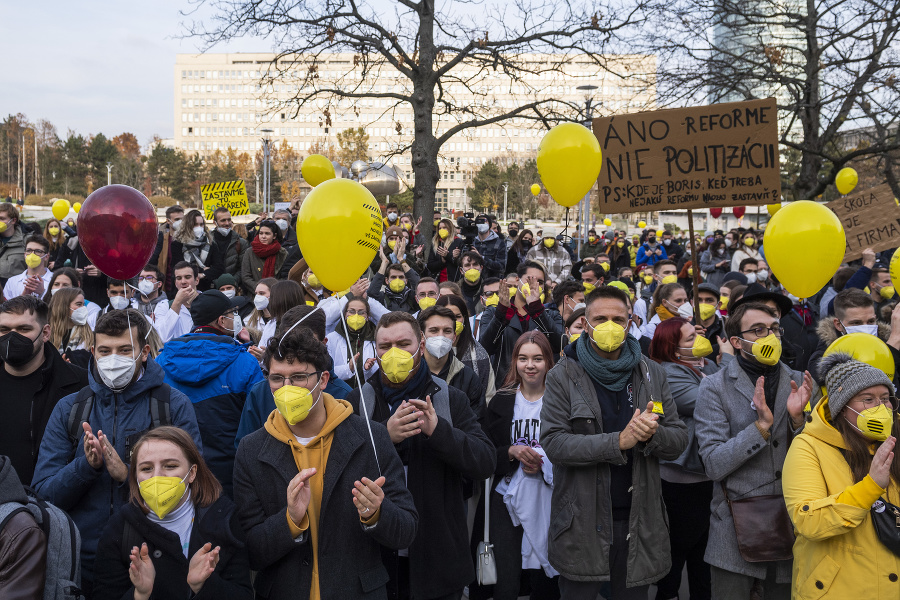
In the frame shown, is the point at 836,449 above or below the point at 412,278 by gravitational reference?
below

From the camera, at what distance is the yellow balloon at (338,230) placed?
11.8 feet

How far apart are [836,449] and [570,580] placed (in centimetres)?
135

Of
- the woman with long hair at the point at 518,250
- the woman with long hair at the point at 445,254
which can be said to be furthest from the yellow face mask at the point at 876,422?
the woman with long hair at the point at 518,250

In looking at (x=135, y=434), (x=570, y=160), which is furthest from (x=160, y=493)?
(x=570, y=160)

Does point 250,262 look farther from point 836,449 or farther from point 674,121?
point 836,449

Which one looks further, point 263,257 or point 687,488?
point 263,257

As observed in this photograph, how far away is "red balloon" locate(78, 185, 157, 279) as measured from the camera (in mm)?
3955

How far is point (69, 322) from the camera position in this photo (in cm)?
548

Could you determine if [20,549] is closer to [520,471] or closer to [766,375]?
[520,471]

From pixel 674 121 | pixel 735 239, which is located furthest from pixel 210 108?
pixel 674 121

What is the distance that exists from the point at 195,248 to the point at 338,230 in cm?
617

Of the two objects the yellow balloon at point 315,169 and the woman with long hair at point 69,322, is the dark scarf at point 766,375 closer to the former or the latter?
the woman with long hair at point 69,322

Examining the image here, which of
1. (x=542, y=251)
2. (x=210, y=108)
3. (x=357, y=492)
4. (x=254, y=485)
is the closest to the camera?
(x=357, y=492)

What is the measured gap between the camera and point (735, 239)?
1539 centimetres
